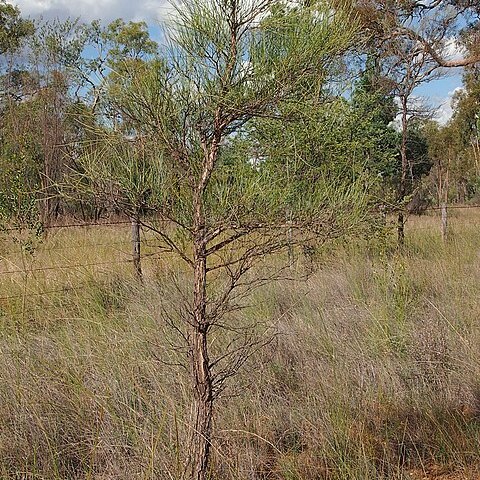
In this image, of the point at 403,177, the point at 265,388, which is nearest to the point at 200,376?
the point at 265,388

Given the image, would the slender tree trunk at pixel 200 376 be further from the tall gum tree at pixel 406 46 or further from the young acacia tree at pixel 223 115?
the tall gum tree at pixel 406 46

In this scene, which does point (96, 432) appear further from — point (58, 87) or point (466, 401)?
point (58, 87)

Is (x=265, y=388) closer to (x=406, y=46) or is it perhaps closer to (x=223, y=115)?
(x=223, y=115)

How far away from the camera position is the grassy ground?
2.77 metres

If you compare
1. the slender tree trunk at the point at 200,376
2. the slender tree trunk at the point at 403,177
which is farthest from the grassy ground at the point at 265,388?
the slender tree trunk at the point at 403,177

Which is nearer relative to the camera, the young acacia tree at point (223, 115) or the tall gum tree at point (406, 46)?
the young acacia tree at point (223, 115)

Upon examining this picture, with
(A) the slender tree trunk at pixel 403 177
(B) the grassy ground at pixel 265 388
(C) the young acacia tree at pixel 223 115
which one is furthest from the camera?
(A) the slender tree trunk at pixel 403 177

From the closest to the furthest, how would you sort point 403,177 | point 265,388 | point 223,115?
point 223,115 < point 265,388 < point 403,177

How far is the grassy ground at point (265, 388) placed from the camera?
277 centimetres

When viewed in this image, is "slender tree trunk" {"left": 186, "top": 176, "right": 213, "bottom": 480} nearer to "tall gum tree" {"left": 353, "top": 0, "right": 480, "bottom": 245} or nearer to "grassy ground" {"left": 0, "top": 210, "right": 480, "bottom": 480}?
"grassy ground" {"left": 0, "top": 210, "right": 480, "bottom": 480}

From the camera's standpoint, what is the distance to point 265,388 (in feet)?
11.6

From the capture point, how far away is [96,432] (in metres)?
2.95

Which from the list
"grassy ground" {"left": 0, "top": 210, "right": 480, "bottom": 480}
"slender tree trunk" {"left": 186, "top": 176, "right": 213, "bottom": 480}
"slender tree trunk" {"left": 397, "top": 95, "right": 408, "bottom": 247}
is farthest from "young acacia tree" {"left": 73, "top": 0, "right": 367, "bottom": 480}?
"slender tree trunk" {"left": 397, "top": 95, "right": 408, "bottom": 247}

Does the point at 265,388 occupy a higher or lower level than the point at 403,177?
lower
